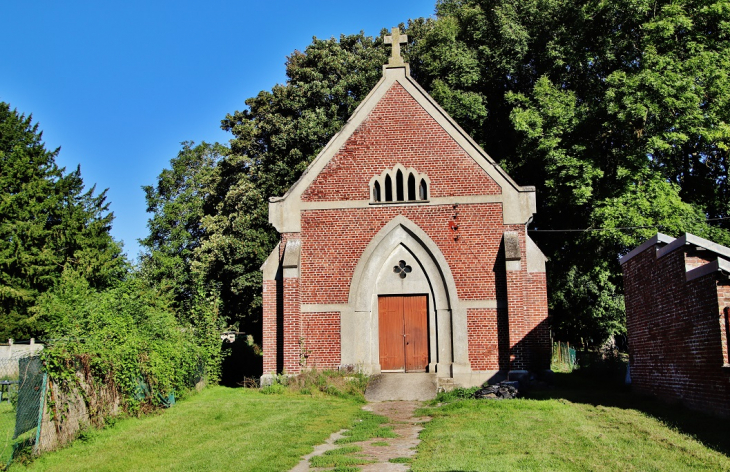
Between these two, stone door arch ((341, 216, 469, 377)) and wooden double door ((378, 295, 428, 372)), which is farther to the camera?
wooden double door ((378, 295, 428, 372))

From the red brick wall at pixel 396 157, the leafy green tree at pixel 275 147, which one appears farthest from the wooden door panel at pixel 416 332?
the leafy green tree at pixel 275 147

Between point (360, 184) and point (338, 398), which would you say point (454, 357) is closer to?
point (338, 398)

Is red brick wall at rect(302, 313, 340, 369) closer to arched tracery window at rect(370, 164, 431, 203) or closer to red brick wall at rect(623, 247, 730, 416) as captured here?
arched tracery window at rect(370, 164, 431, 203)

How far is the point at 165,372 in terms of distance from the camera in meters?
15.6

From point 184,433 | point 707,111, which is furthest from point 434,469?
point 707,111

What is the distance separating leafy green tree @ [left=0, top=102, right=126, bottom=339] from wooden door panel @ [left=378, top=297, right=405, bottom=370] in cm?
1884

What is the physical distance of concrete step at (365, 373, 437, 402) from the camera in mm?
18406

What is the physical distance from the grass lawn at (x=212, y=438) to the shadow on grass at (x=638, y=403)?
18.6 ft

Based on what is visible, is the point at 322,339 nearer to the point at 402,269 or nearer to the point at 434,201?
the point at 402,269

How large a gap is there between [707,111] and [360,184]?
14447 millimetres

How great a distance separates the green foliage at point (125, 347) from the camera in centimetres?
1252

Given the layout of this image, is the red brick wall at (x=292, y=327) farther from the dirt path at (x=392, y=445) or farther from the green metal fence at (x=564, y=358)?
the green metal fence at (x=564, y=358)

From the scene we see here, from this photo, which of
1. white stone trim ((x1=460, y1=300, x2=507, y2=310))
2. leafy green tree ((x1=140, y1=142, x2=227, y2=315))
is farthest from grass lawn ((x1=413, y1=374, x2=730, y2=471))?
leafy green tree ((x1=140, y1=142, x2=227, y2=315))

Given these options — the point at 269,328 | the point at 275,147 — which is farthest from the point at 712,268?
the point at 275,147
